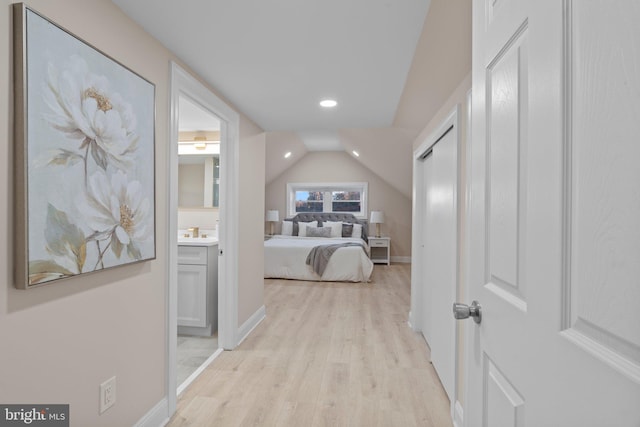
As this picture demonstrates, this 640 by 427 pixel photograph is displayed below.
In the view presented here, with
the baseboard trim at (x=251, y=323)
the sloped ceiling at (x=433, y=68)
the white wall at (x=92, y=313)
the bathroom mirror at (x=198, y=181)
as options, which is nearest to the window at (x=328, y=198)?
the sloped ceiling at (x=433, y=68)

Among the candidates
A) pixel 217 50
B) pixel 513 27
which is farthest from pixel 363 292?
pixel 513 27

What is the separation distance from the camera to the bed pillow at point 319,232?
7.55 metres

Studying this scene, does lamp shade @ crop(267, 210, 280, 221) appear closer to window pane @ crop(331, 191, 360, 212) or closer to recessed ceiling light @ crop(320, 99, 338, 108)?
window pane @ crop(331, 191, 360, 212)

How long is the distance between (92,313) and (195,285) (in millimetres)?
1749

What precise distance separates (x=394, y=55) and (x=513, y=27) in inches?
53.5

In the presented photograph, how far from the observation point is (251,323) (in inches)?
133

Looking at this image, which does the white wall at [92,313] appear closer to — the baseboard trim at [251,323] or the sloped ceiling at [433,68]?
the baseboard trim at [251,323]

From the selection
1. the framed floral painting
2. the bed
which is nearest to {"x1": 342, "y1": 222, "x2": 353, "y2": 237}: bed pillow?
the bed

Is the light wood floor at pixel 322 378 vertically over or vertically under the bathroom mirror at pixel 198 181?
under

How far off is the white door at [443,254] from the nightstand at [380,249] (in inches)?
185

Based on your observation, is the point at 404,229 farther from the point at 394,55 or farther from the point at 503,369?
the point at 503,369

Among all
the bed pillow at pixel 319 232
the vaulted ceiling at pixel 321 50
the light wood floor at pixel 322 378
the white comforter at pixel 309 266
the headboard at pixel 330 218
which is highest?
the vaulted ceiling at pixel 321 50

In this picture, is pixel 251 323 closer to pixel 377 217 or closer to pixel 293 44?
pixel 293 44

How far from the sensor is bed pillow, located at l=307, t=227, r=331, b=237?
7.55 metres
